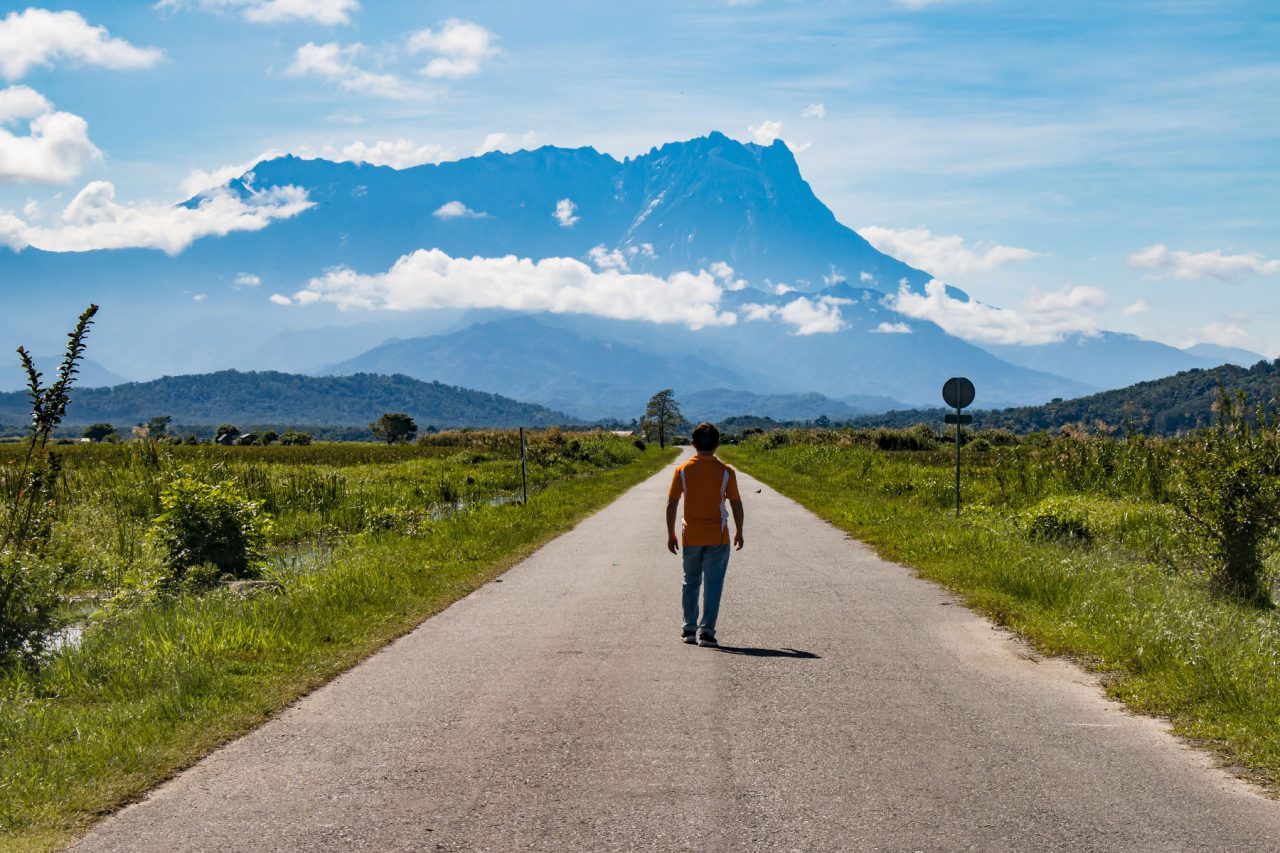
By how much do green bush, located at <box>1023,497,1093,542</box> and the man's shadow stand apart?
355 inches

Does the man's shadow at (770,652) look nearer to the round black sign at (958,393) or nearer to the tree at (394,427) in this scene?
the round black sign at (958,393)

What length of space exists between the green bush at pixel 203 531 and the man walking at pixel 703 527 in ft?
24.2

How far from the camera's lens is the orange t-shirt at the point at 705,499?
9789 mm

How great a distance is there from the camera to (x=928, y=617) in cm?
1093

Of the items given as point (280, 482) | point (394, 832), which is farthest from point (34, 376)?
point (280, 482)

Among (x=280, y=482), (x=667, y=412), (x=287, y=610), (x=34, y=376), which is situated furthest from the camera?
(x=667, y=412)

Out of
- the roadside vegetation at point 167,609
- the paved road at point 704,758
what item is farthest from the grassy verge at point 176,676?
the paved road at point 704,758

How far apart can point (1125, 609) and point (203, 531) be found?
11.8m

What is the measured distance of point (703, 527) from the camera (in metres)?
9.80

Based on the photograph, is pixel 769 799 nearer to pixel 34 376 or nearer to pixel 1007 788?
pixel 1007 788

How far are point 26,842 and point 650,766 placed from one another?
329cm

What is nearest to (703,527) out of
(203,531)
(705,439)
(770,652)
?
(705,439)

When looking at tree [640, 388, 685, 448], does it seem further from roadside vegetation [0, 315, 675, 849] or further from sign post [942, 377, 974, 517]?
roadside vegetation [0, 315, 675, 849]

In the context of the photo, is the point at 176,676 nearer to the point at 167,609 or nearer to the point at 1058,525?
the point at 167,609
